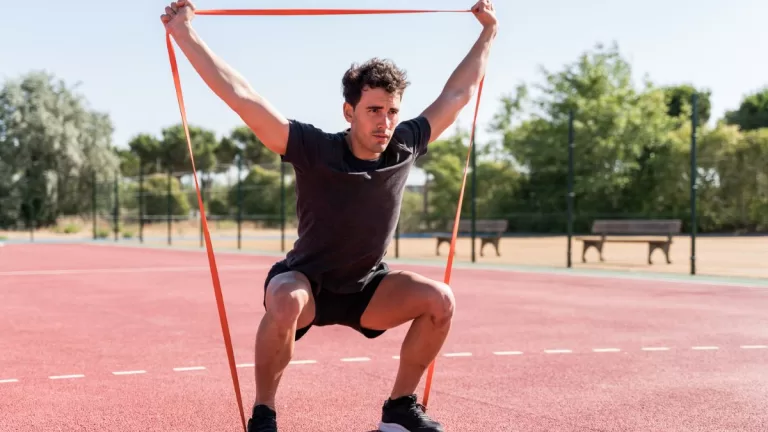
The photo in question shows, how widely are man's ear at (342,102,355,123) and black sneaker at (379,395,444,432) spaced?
3.95ft

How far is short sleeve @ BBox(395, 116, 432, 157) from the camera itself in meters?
3.79

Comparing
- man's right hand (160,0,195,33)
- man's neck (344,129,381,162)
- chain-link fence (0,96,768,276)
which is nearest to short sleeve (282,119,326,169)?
man's neck (344,129,381,162)

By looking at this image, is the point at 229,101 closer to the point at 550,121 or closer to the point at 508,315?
the point at 508,315

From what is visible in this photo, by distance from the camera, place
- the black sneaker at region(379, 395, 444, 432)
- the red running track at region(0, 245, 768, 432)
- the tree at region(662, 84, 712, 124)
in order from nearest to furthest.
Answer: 1. the black sneaker at region(379, 395, 444, 432)
2. the red running track at region(0, 245, 768, 432)
3. the tree at region(662, 84, 712, 124)

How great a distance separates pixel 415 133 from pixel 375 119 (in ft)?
1.08

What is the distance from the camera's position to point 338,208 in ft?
11.5

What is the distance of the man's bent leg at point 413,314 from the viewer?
12.1ft

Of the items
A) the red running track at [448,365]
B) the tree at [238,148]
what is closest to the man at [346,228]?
the red running track at [448,365]

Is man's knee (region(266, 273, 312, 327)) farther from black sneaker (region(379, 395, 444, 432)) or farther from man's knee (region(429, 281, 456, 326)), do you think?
black sneaker (region(379, 395, 444, 432))

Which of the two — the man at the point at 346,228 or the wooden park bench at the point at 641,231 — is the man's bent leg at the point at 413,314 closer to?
the man at the point at 346,228

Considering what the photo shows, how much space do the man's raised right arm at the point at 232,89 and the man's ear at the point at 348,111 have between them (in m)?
0.34

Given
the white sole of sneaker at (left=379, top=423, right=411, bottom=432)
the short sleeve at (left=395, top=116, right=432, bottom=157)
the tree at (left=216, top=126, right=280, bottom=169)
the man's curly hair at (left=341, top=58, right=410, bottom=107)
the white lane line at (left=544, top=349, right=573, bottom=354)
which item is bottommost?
the white lane line at (left=544, top=349, right=573, bottom=354)

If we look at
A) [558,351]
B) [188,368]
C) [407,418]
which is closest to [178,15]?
[407,418]

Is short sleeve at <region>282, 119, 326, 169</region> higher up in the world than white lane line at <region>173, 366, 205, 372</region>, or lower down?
higher up
